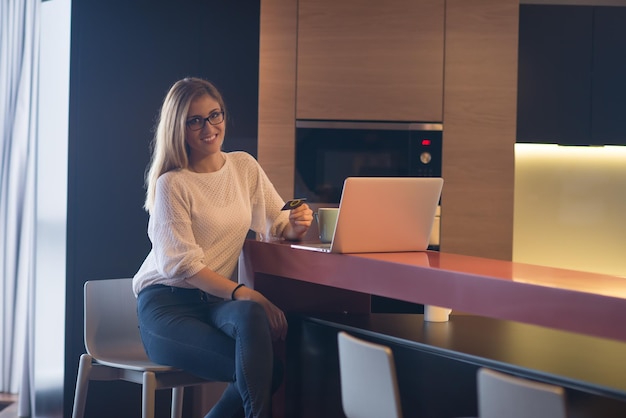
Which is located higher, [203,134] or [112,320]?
[203,134]

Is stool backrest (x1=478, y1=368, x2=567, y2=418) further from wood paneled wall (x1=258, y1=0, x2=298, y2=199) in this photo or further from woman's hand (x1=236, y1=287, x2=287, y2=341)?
wood paneled wall (x1=258, y1=0, x2=298, y2=199)

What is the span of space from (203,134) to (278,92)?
144cm

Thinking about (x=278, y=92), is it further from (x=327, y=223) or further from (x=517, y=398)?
(x=517, y=398)

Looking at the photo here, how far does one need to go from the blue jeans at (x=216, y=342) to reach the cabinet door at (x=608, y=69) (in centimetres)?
265

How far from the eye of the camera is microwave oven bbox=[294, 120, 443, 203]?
13.5ft

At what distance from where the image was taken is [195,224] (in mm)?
2602

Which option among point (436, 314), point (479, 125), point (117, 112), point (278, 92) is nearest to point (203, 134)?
point (436, 314)

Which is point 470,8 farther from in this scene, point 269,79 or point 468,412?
point 468,412

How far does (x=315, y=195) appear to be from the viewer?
4125mm

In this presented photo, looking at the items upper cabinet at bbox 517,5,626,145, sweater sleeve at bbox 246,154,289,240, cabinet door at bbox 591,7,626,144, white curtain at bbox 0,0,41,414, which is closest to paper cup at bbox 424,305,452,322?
sweater sleeve at bbox 246,154,289,240

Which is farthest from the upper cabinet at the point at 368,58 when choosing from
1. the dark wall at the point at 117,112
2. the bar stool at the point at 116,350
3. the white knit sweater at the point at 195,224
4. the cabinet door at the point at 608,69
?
the bar stool at the point at 116,350

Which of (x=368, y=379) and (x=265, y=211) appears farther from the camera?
(x=265, y=211)

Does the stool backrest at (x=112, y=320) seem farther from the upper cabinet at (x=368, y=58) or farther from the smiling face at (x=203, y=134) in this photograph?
the upper cabinet at (x=368, y=58)

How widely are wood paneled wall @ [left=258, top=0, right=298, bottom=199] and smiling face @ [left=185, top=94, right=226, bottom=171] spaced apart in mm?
1325
